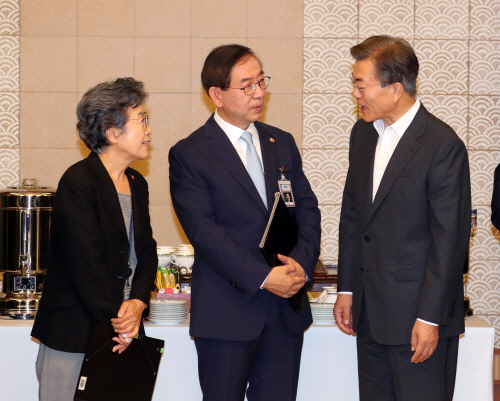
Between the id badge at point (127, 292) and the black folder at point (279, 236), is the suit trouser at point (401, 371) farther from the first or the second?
the id badge at point (127, 292)

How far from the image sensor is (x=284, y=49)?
15.0 ft

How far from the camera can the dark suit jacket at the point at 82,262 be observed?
84.0 inches

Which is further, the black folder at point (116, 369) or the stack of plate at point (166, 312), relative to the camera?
the stack of plate at point (166, 312)

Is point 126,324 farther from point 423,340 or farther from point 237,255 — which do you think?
point 423,340

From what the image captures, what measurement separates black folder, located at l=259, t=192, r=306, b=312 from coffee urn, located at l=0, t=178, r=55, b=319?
4.15 ft

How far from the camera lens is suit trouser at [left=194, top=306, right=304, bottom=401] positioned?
7.53 ft

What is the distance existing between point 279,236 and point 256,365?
51cm

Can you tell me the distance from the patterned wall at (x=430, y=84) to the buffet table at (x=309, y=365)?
194 cm

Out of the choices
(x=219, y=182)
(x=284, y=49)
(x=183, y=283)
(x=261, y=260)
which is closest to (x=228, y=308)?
(x=261, y=260)

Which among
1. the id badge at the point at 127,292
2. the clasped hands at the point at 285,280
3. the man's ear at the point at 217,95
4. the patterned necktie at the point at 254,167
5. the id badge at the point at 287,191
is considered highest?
the man's ear at the point at 217,95

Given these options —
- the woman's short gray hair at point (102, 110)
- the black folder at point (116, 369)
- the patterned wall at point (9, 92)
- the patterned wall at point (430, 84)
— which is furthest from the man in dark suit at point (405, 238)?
the patterned wall at point (9, 92)

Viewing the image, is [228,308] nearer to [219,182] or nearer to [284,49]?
[219,182]

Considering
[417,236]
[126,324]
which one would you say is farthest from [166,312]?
[417,236]

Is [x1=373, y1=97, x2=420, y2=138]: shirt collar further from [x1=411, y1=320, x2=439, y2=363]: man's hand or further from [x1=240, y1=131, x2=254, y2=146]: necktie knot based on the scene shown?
[x1=411, y1=320, x2=439, y2=363]: man's hand
